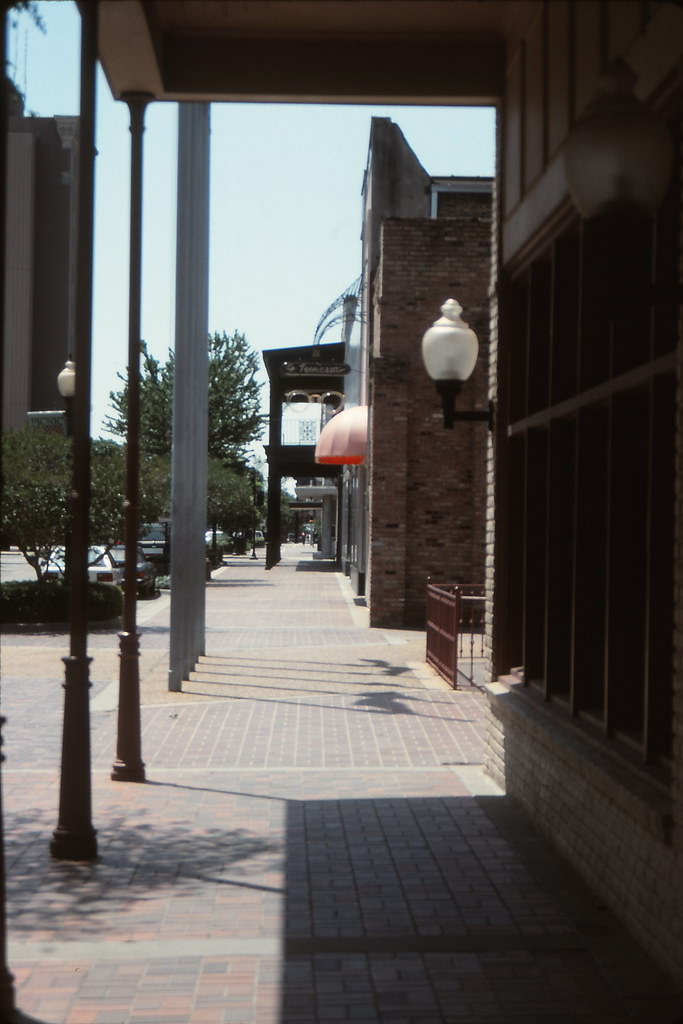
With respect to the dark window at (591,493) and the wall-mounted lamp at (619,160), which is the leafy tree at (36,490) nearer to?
the dark window at (591,493)

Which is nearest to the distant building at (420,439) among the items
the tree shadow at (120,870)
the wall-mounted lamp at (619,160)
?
the tree shadow at (120,870)

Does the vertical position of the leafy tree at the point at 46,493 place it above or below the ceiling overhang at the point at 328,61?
below

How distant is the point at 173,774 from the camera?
957cm

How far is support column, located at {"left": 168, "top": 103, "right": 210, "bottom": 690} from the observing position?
14430 millimetres

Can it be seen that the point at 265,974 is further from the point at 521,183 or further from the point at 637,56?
the point at 521,183

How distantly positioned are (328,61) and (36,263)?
226ft

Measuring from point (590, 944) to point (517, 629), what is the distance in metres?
3.49

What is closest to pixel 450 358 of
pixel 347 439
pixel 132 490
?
pixel 132 490

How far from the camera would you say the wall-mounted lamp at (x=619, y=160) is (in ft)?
11.7

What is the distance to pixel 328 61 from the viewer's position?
349 inches

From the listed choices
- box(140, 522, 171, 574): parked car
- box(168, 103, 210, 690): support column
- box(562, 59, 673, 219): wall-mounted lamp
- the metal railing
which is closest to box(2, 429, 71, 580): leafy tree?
box(168, 103, 210, 690): support column

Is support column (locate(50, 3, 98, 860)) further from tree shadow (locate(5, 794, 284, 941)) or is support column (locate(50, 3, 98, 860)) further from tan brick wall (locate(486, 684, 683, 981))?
tan brick wall (locate(486, 684, 683, 981))

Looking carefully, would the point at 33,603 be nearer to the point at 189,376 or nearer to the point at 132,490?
the point at 189,376

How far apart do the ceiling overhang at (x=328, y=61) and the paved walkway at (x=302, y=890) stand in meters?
5.06
